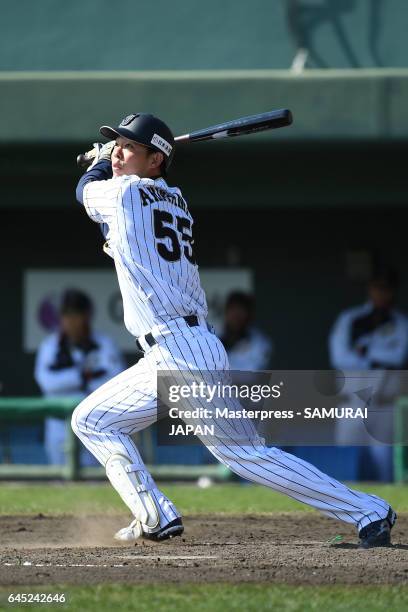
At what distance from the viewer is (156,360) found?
4.71 m

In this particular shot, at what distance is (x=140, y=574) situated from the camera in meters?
4.05

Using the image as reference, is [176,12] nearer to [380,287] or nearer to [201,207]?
[201,207]

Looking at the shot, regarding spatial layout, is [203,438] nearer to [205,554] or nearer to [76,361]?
[205,554]

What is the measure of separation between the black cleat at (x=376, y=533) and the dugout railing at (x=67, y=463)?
385 centimetres

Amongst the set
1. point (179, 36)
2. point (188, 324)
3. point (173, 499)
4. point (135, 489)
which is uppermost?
point (179, 36)

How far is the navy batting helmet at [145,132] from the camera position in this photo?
4844mm

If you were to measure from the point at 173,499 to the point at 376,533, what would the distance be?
2.70 m

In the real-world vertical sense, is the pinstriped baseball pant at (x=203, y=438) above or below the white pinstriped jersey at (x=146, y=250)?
below

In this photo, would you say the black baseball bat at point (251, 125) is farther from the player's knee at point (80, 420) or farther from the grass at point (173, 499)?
the grass at point (173, 499)

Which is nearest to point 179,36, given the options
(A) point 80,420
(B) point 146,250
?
(B) point 146,250

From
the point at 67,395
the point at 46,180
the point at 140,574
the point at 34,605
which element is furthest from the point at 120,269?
the point at 46,180

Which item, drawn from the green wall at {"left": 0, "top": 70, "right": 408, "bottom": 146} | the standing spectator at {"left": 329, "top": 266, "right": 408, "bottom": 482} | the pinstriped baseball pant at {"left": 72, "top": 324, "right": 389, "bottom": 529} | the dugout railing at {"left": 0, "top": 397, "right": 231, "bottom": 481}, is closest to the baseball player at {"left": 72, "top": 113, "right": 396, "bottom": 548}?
the pinstriped baseball pant at {"left": 72, "top": 324, "right": 389, "bottom": 529}

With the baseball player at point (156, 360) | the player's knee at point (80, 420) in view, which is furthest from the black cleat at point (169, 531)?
the player's knee at point (80, 420)

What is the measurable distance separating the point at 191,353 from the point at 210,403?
21 centimetres
